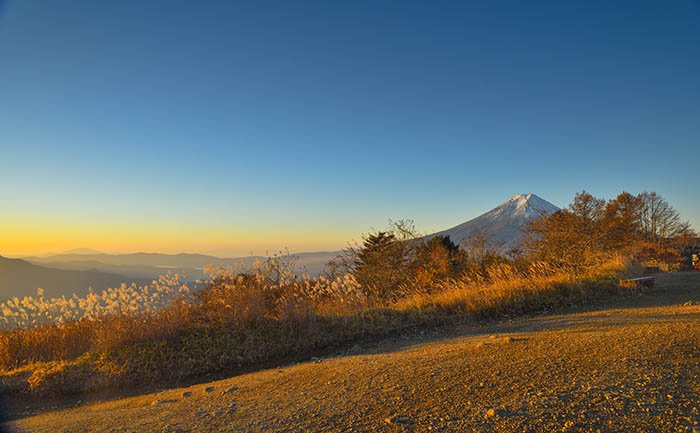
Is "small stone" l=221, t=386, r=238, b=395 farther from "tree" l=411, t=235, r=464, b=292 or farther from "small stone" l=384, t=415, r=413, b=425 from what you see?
"tree" l=411, t=235, r=464, b=292

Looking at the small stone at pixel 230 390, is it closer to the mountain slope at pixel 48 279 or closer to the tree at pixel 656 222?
the mountain slope at pixel 48 279

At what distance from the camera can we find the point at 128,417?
3373 millimetres

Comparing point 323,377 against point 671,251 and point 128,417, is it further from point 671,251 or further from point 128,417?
point 671,251

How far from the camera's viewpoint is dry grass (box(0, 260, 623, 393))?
5301 mm

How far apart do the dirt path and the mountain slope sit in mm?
4412

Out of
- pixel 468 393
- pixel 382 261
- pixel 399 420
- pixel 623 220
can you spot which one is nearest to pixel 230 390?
pixel 399 420

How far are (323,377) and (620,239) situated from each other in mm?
31924

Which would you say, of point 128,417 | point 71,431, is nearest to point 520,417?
point 128,417

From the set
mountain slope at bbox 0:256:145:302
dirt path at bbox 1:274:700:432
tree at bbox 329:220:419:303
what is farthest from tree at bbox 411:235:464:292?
mountain slope at bbox 0:256:145:302

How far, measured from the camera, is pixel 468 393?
2.92 metres

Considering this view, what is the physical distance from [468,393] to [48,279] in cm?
1436

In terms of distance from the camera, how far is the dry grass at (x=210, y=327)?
5301mm

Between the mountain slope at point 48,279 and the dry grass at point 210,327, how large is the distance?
1282 mm

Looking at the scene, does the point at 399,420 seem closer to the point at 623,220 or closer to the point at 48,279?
the point at 48,279
